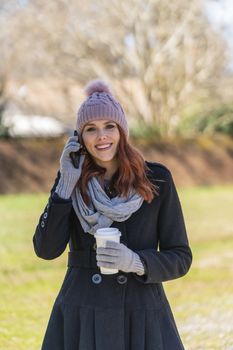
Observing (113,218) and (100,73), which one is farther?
(100,73)

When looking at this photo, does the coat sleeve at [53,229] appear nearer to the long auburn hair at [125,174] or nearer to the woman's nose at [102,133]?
the long auburn hair at [125,174]

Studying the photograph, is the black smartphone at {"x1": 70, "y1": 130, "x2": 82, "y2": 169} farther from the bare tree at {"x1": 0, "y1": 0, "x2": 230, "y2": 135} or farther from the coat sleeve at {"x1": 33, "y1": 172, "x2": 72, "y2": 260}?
the bare tree at {"x1": 0, "y1": 0, "x2": 230, "y2": 135}

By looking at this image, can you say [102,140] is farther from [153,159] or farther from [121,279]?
[153,159]

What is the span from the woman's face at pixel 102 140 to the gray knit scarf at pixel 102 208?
5.3 inches

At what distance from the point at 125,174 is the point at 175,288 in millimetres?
5453

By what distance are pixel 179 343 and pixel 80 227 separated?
2.08ft

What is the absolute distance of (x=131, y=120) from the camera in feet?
89.3


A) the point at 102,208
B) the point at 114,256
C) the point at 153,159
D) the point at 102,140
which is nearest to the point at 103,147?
the point at 102,140

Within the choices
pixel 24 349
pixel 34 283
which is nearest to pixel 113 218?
pixel 24 349

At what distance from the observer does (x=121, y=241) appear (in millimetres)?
2789

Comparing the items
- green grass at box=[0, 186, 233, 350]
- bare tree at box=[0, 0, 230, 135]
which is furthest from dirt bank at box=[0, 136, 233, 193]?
green grass at box=[0, 186, 233, 350]

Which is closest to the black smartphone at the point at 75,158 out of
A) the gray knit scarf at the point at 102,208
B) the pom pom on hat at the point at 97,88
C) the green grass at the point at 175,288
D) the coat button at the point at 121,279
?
the gray knit scarf at the point at 102,208

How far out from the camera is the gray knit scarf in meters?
2.75

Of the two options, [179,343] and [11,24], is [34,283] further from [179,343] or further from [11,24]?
[11,24]
